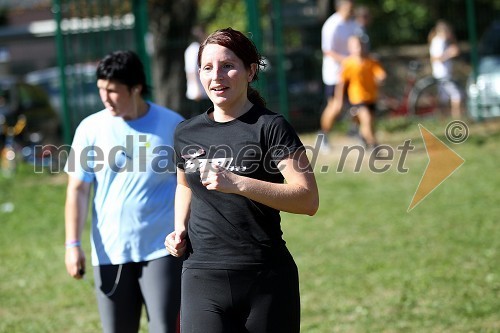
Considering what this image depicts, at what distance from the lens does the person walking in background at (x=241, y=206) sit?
148 inches

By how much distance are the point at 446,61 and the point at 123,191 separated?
1368cm

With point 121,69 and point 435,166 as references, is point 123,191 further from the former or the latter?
point 435,166

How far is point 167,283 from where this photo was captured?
493cm

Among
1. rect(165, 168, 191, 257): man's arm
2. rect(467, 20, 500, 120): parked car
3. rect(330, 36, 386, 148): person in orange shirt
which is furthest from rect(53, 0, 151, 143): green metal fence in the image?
rect(165, 168, 191, 257): man's arm

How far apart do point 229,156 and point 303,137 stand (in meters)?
13.1

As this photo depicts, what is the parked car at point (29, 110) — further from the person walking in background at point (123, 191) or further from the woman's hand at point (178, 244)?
the woman's hand at point (178, 244)

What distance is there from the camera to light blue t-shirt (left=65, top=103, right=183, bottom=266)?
5.12m

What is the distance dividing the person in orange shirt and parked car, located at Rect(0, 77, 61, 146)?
6.56 metres

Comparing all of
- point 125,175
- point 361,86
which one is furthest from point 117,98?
point 361,86

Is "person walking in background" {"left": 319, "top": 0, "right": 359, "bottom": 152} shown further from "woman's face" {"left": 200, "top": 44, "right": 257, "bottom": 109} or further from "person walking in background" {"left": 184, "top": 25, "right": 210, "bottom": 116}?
"woman's face" {"left": 200, "top": 44, "right": 257, "bottom": 109}

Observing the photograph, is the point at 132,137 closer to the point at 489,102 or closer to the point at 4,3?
the point at 489,102

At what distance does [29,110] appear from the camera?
62.1ft

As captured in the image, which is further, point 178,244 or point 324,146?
point 324,146

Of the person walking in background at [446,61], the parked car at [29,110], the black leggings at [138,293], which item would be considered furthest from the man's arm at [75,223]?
the parked car at [29,110]
